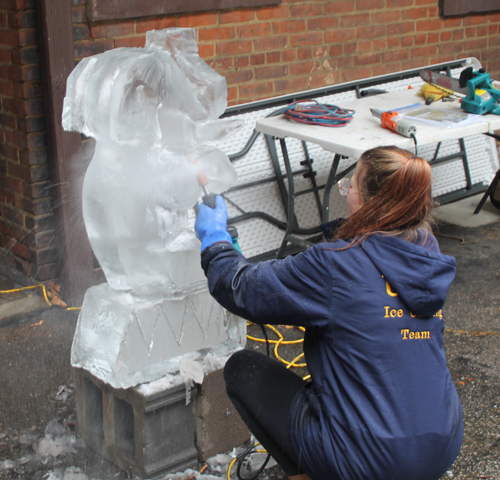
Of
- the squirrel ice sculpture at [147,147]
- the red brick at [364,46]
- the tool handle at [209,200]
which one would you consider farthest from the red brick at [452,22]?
the tool handle at [209,200]

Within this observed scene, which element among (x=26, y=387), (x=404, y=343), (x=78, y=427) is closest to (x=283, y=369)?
(x=404, y=343)

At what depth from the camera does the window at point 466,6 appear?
17.5ft

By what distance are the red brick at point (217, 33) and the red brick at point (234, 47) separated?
0.04 metres

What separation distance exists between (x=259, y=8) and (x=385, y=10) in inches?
48.6

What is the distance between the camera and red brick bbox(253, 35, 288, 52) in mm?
4309

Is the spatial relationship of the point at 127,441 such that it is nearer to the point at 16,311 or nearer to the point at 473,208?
the point at 16,311

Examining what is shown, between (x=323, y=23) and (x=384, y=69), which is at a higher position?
(x=323, y=23)

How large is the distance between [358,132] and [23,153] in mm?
1892

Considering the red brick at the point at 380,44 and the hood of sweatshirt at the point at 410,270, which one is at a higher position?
the red brick at the point at 380,44

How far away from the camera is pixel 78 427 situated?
2664mm

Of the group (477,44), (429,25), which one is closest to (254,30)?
(429,25)

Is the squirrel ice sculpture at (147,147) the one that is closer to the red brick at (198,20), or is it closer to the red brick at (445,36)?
the red brick at (198,20)

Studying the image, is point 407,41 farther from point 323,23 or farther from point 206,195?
point 206,195

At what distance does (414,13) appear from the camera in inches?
204
